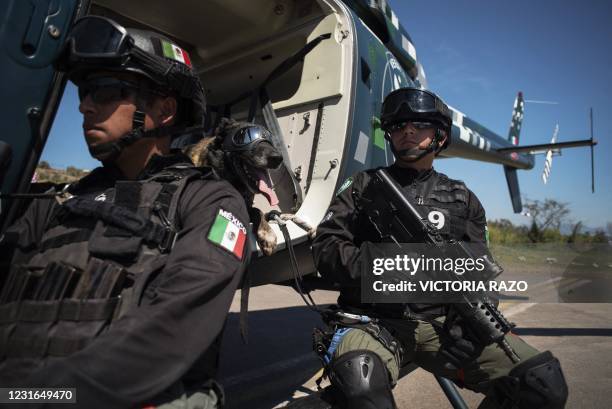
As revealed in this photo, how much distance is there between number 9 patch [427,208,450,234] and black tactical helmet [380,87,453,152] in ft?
1.62

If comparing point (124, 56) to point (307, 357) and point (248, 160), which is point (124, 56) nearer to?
point (248, 160)

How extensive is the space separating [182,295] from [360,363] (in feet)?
3.22

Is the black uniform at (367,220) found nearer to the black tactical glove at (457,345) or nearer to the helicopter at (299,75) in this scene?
the black tactical glove at (457,345)

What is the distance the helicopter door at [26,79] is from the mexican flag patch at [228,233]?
820 millimetres

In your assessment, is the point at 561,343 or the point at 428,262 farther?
the point at 561,343

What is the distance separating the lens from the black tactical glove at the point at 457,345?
179 cm

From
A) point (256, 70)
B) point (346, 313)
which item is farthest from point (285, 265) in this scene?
point (256, 70)

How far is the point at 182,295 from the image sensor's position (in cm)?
90

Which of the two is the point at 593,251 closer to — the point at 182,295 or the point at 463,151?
the point at 463,151

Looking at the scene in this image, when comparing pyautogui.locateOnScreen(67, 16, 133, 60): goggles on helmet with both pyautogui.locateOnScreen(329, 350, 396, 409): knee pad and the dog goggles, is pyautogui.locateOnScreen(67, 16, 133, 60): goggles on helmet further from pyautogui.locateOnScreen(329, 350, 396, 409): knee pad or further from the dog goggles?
pyautogui.locateOnScreen(329, 350, 396, 409): knee pad

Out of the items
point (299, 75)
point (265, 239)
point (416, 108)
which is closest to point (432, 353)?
A: point (265, 239)

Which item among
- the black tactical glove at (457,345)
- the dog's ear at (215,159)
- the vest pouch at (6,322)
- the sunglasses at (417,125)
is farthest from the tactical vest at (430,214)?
the vest pouch at (6,322)

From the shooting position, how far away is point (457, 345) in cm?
181

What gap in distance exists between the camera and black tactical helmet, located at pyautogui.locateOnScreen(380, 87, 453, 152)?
2.15 m
